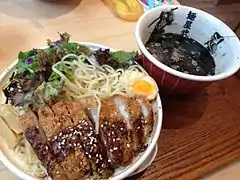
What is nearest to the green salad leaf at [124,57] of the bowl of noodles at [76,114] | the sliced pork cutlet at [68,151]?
the bowl of noodles at [76,114]

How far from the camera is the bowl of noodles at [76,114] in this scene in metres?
0.71

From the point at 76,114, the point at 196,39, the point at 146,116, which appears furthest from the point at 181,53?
the point at 76,114

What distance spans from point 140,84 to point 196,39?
210mm

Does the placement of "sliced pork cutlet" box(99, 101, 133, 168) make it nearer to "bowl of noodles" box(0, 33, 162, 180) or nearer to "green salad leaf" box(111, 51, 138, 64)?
"bowl of noodles" box(0, 33, 162, 180)

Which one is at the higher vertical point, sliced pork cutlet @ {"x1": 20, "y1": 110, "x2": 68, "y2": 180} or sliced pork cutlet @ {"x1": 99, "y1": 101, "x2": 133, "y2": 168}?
sliced pork cutlet @ {"x1": 20, "y1": 110, "x2": 68, "y2": 180}

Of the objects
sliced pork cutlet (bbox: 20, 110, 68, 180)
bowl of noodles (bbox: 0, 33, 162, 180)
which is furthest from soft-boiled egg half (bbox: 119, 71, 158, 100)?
sliced pork cutlet (bbox: 20, 110, 68, 180)

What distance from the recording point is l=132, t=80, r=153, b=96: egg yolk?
838mm

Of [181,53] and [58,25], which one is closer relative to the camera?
[181,53]

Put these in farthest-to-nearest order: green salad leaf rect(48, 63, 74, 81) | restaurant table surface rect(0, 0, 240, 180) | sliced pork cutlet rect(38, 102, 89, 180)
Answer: restaurant table surface rect(0, 0, 240, 180)
green salad leaf rect(48, 63, 74, 81)
sliced pork cutlet rect(38, 102, 89, 180)

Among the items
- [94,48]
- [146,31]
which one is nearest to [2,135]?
[94,48]

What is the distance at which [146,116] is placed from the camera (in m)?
0.80

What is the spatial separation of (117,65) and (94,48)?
0.07 m

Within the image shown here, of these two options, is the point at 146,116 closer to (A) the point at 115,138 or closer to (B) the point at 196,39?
(A) the point at 115,138

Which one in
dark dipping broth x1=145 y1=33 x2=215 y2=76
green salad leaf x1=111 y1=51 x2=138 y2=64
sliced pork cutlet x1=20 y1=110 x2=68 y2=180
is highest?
sliced pork cutlet x1=20 y1=110 x2=68 y2=180
